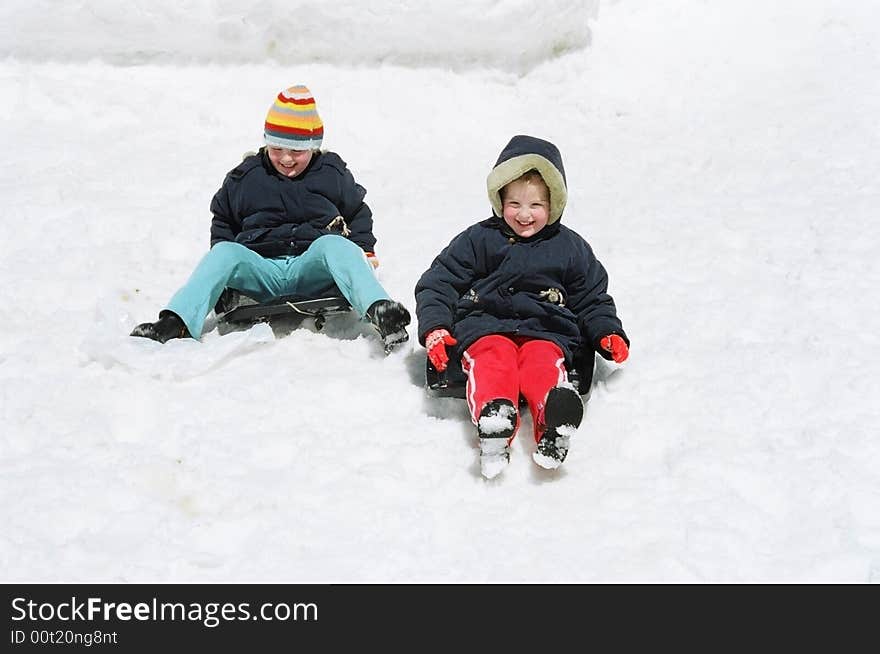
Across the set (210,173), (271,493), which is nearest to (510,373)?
(271,493)

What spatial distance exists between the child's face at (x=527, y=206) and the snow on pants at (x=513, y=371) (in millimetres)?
421

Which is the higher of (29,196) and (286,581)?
(29,196)

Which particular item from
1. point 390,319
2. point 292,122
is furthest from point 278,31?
point 390,319

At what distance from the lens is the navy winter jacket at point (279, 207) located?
4.23 meters

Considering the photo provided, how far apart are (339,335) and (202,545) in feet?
5.03

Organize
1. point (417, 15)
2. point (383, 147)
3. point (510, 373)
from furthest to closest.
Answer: point (417, 15)
point (383, 147)
point (510, 373)

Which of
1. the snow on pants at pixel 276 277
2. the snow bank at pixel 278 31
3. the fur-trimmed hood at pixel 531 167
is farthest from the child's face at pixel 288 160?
the snow bank at pixel 278 31

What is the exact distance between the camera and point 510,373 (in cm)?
334

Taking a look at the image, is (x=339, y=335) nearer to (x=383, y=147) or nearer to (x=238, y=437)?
(x=238, y=437)

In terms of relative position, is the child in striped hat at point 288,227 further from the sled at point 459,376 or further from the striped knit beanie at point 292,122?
the sled at point 459,376

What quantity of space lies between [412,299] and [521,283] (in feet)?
3.47

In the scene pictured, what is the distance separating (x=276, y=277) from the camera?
13.6 ft

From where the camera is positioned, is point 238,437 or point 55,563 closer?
point 55,563

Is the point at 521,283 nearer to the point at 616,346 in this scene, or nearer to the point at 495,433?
the point at 616,346
